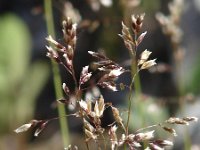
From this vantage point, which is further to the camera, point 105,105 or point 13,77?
point 13,77

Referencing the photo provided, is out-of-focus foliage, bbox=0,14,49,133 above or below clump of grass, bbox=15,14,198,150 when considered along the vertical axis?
above

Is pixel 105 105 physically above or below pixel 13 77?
below

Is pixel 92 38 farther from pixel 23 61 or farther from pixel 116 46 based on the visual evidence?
pixel 23 61

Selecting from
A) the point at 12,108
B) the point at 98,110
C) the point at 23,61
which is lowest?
the point at 98,110

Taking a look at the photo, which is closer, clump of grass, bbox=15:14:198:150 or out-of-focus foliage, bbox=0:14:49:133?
clump of grass, bbox=15:14:198:150

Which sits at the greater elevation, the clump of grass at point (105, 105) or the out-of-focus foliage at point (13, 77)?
the out-of-focus foliage at point (13, 77)

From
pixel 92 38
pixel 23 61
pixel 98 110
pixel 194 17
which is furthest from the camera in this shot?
pixel 92 38

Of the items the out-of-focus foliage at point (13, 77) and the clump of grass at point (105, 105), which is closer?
the clump of grass at point (105, 105)

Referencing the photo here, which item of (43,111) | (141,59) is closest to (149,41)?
(43,111)
